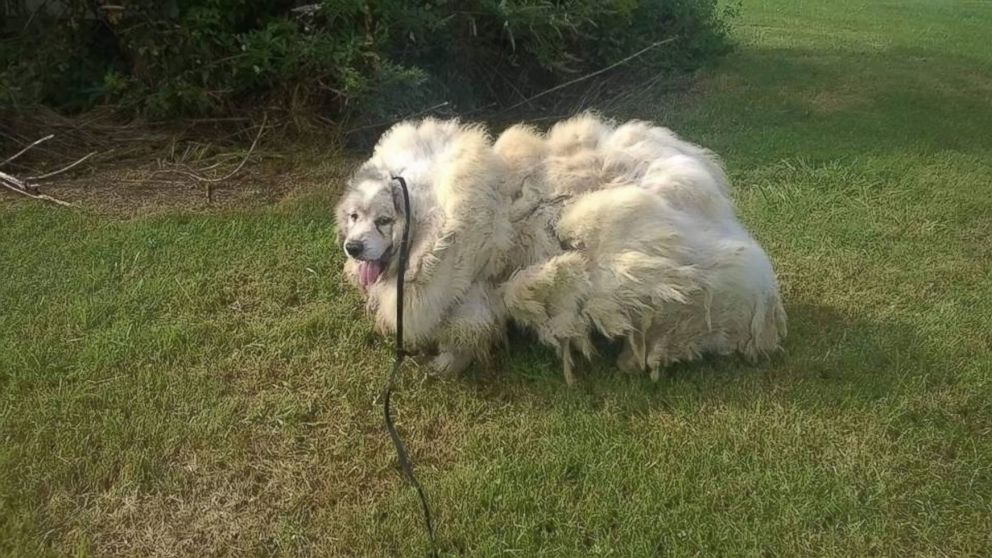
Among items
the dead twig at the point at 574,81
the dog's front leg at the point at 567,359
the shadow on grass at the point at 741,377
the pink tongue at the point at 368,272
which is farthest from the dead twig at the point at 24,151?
the dog's front leg at the point at 567,359

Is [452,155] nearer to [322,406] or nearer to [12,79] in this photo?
[322,406]

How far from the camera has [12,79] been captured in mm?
5402

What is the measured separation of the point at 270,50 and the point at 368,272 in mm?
2541

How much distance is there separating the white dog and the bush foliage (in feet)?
6.82

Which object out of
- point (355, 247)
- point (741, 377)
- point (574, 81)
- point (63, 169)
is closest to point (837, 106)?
point (574, 81)

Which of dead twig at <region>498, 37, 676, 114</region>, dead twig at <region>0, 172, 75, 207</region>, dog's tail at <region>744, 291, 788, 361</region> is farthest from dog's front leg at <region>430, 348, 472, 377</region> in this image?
dead twig at <region>498, 37, 676, 114</region>

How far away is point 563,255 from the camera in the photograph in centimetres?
330

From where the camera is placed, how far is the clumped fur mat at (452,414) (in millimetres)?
2746

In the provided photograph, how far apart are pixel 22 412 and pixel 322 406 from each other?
1167 mm

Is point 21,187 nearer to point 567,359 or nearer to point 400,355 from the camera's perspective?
point 400,355

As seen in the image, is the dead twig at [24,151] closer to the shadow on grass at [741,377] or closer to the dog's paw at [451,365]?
the dog's paw at [451,365]

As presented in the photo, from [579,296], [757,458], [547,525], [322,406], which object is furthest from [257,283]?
[757,458]

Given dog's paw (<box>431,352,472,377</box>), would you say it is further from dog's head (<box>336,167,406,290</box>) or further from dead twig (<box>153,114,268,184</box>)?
dead twig (<box>153,114,268,184</box>)

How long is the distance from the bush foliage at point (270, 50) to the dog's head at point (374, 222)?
77.5 inches
